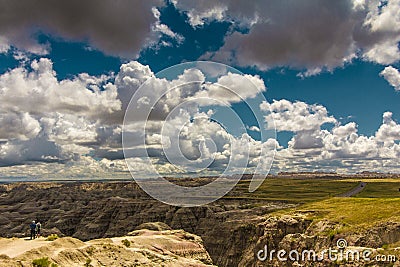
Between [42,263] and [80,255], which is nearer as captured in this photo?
[42,263]

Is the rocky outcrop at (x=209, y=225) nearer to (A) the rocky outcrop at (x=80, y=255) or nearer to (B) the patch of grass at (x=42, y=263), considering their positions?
(A) the rocky outcrop at (x=80, y=255)

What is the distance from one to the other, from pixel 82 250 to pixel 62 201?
564 ft

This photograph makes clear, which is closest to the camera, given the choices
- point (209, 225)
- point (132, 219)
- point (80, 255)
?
point (80, 255)

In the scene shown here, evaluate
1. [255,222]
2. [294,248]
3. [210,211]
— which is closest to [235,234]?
[255,222]

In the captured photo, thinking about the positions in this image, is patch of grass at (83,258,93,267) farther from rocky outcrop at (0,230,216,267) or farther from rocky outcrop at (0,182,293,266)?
rocky outcrop at (0,182,293,266)

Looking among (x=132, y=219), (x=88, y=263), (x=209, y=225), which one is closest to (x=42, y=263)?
(x=88, y=263)

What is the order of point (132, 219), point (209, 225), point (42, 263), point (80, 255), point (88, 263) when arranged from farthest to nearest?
point (132, 219)
point (209, 225)
point (80, 255)
point (88, 263)
point (42, 263)

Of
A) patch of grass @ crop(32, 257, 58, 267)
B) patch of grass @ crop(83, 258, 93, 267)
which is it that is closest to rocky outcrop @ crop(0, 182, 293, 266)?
patch of grass @ crop(83, 258, 93, 267)

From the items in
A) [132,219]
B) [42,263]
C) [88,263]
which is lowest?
[132,219]

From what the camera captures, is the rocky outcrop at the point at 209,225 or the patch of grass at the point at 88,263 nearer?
the patch of grass at the point at 88,263

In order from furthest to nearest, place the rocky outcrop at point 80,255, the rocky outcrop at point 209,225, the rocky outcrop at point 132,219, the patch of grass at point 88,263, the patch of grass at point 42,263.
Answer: the rocky outcrop at point 132,219
the rocky outcrop at point 209,225
the patch of grass at point 88,263
the rocky outcrop at point 80,255
the patch of grass at point 42,263

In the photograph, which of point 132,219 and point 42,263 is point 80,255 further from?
point 132,219

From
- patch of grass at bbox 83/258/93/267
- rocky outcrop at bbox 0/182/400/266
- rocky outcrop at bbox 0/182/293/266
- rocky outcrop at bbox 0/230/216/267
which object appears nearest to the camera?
rocky outcrop at bbox 0/230/216/267

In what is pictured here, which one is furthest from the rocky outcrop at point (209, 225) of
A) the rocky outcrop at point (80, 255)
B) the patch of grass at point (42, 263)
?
the patch of grass at point (42, 263)
